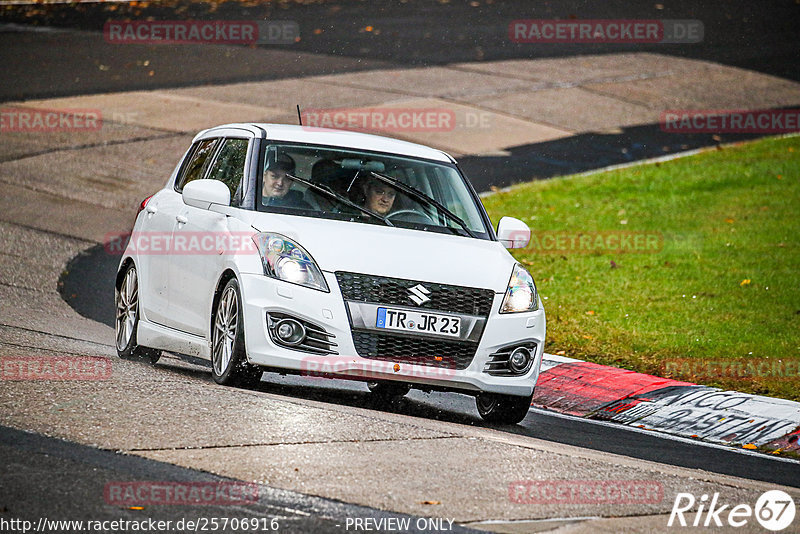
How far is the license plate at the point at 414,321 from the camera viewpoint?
767 cm

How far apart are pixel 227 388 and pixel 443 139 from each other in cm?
1388

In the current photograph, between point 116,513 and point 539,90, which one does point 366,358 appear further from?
point 539,90

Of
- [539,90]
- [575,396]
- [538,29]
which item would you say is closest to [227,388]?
[575,396]

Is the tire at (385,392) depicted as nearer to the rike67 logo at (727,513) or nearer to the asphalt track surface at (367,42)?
the rike67 logo at (727,513)

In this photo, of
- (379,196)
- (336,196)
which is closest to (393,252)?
(336,196)

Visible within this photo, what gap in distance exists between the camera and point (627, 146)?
2186 centimetres

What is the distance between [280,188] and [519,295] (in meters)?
1.72

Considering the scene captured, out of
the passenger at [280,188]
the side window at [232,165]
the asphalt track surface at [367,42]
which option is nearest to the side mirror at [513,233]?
the passenger at [280,188]

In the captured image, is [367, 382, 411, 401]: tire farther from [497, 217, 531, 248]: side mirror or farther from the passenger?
the passenger

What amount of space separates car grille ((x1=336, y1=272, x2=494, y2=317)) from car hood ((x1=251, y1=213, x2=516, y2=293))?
0.12ft

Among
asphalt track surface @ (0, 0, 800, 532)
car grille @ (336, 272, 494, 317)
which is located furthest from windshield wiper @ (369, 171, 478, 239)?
asphalt track surface @ (0, 0, 800, 532)

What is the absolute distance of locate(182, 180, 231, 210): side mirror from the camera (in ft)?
27.2

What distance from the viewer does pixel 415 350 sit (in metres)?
7.75

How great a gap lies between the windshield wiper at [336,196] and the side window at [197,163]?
114 centimetres
